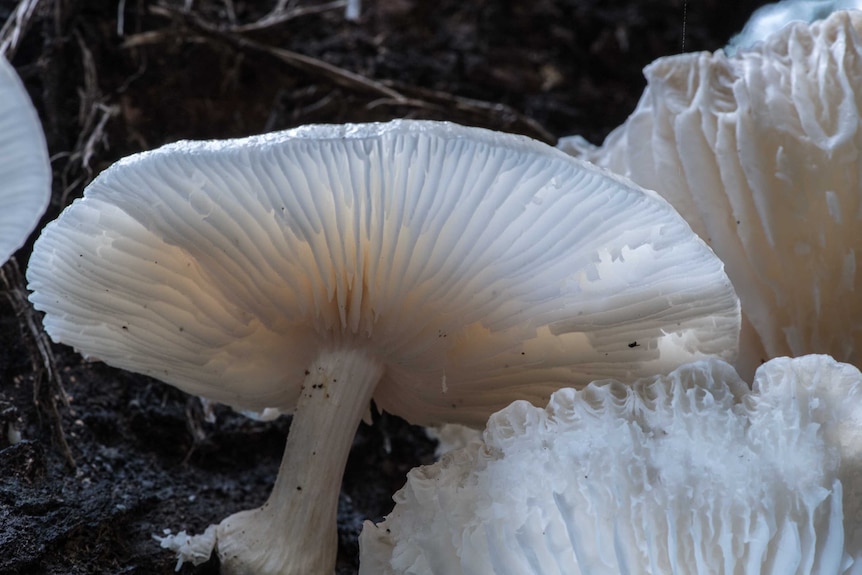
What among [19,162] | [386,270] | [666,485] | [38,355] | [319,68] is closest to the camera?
[19,162]

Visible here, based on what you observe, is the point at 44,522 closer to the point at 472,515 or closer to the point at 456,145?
the point at 472,515

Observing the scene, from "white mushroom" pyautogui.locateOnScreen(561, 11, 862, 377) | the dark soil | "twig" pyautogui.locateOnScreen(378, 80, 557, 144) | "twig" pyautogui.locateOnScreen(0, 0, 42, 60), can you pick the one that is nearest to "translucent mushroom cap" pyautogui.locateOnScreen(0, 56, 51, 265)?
the dark soil

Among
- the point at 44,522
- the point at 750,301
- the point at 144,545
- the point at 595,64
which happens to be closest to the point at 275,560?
the point at 144,545

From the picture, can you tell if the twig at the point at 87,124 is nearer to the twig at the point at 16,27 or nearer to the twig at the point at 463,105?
the twig at the point at 16,27

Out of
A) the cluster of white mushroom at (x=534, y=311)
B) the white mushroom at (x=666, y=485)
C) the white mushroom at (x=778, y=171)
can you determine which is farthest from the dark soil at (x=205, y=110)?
the white mushroom at (x=778, y=171)

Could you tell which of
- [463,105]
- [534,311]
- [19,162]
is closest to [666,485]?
[534,311]

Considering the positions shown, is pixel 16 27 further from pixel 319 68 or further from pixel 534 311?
pixel 534 311
